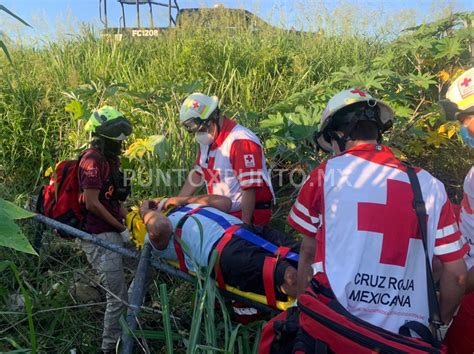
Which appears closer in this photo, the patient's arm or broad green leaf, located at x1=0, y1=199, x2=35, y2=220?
broad green leaf, located at x1=0, y1=199, x2=35, y2=220

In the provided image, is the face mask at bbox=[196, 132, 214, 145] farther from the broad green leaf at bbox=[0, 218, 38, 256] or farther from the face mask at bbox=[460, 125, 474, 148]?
the broad green leaf at bbox=[0, 218, 38, 256]

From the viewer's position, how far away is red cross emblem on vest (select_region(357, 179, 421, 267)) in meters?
1.55

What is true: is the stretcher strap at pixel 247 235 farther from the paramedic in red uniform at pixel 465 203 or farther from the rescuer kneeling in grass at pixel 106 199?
the paramedic in red uniform at pixel 465 203

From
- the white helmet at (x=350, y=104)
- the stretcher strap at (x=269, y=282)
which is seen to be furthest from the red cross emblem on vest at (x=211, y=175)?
the white helmet at (x=350, y=104)

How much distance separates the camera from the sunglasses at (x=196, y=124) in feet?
11.9

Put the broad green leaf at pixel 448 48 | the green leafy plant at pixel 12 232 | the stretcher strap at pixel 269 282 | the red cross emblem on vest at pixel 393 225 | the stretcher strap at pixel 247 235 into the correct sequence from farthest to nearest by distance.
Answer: the broad green leaf at pixel 448 48
the stretcher strap at pixel 247 235
the stretcher strap at pixel 269 282
the red cross emblem on vest at pixel 393 225
the green leafy plant at pixel 12 232

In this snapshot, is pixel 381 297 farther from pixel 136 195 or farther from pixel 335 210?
pixel 136 195

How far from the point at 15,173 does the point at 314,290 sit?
4215 mm

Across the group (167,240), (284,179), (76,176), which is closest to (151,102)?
(284,179)

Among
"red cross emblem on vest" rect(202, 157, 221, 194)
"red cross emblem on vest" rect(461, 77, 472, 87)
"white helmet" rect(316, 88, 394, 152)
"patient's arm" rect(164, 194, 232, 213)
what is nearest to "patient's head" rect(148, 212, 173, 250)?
"patient's arm" rect(164, 194, 232, 213)

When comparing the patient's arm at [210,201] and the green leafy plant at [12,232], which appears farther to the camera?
the patient's arm at [210,201]

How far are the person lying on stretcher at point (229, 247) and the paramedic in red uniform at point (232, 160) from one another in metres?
0.53

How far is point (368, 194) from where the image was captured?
158cm

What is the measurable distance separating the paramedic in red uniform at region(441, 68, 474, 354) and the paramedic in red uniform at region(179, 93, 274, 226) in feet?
5.50
